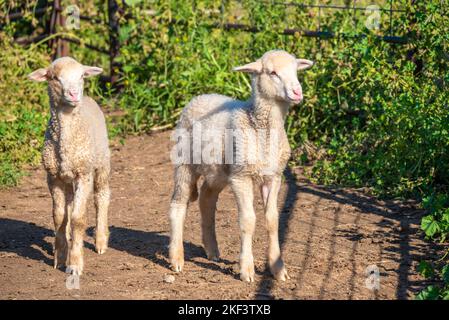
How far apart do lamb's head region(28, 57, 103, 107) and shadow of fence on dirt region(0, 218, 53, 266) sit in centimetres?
124

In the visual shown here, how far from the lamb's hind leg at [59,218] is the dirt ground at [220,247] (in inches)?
4.5

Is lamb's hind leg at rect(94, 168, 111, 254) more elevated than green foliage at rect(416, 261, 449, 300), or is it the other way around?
lamb's hind leg at rect(94, 168, 111, 254)

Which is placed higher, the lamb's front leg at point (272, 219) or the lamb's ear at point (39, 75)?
the lamb's ear at point (39, 75)

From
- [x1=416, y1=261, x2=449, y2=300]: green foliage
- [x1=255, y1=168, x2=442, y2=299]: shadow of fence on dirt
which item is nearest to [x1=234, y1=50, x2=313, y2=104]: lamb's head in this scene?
[x1=255, y1=168, x2=442, y2=299]: shadow of fence on dirt

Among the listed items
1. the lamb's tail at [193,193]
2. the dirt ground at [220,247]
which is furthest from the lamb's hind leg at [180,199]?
the dirt ground at [220,247]

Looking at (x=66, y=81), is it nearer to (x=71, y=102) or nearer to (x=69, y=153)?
Result: (x=71, y=102)

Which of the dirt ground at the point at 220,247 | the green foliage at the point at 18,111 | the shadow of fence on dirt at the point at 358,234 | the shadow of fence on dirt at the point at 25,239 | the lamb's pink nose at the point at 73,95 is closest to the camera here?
the dirt ground at the point at 220,247

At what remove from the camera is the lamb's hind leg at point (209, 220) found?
656 centimetres

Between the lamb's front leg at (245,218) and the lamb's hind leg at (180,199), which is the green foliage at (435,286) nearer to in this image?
the lamb's front leg at (245,218)

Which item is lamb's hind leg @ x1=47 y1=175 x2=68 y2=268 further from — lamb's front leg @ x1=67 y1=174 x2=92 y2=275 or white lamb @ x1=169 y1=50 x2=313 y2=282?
white lamb @ x1=169 y1=50 x2=313 y2=282

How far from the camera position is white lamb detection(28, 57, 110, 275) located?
245 inches

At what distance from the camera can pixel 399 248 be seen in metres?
6.78

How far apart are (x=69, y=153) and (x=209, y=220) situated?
3.65 ft
